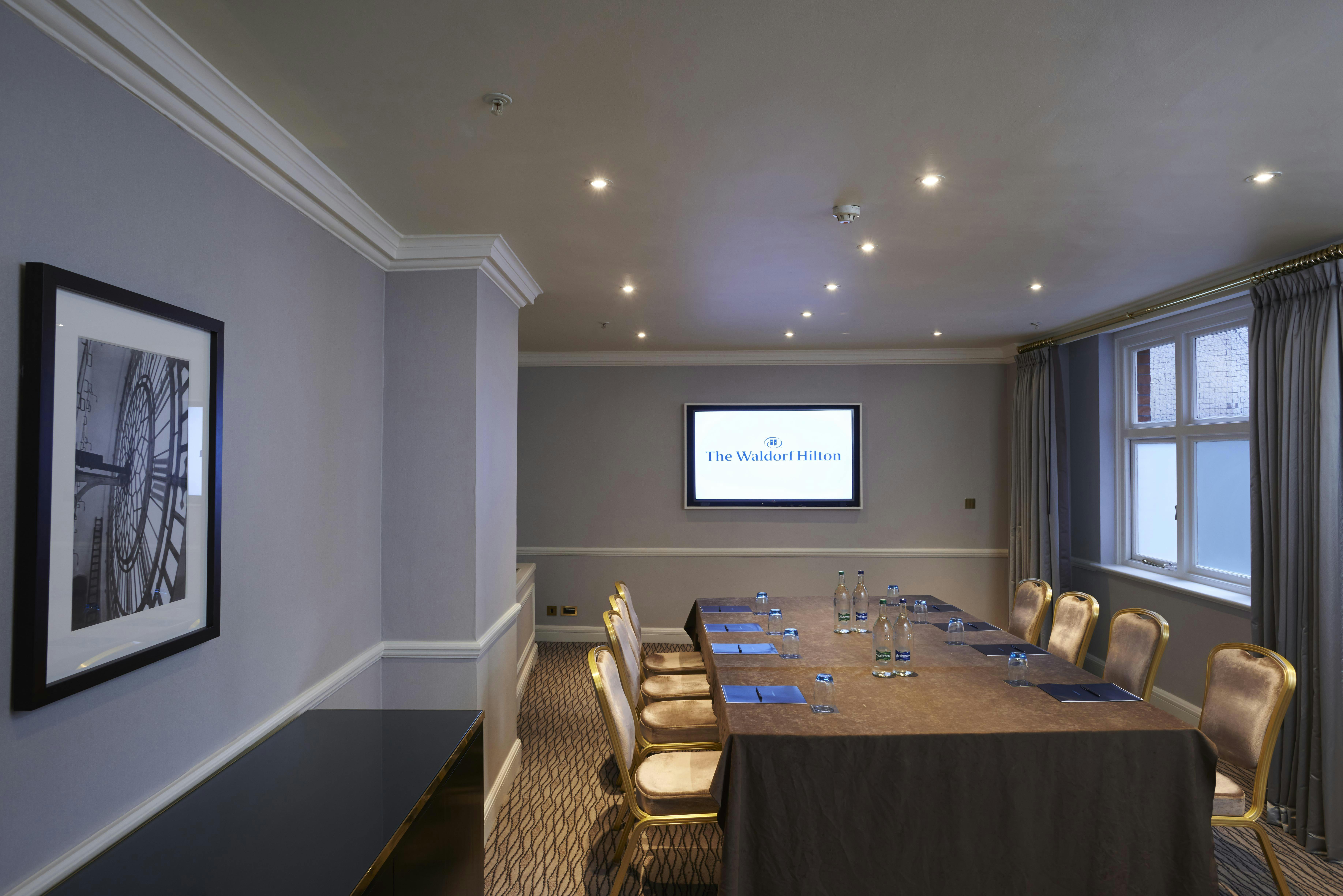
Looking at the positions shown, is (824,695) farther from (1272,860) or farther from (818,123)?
(818,123)

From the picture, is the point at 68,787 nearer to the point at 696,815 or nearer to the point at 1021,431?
the point at 696,815

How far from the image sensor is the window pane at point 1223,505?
13.5ft

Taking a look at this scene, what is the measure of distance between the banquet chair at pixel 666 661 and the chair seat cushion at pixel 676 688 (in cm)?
12

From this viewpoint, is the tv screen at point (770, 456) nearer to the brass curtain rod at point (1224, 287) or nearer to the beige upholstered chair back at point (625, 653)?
the brass curtain rod at point (1224, 287)

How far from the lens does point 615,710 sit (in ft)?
8.16

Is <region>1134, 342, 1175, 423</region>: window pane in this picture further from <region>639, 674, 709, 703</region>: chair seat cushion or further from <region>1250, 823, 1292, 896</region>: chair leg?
<region>639, 674, 709, 703</region>: chair seat cushion

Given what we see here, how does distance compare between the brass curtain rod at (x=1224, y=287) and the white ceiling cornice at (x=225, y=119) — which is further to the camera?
the brass curtain rod at (x=1224, y=287)

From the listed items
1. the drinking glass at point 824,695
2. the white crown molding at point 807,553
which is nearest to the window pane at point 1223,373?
the white crown molding at point 807,553

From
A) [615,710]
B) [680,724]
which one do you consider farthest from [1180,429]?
[615,710]

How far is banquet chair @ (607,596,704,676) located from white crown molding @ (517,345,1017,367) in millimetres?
2682

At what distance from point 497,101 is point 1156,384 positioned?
16.1 feet

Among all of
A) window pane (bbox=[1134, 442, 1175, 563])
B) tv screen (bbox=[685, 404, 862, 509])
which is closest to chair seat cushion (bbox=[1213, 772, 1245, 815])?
window pane (bbox=[1134, 442, 1175, 563])

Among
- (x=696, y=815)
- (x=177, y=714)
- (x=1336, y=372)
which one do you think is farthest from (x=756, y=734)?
(x=1336, y=372)

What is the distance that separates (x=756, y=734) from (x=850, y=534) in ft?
14.0
